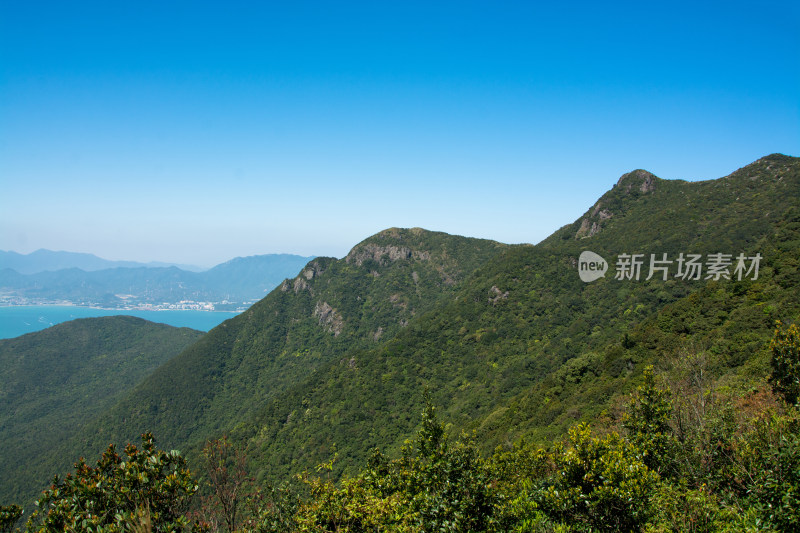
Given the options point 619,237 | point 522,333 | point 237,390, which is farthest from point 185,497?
point 237,390

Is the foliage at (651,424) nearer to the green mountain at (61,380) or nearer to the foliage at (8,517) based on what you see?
the foliage at (8,517)

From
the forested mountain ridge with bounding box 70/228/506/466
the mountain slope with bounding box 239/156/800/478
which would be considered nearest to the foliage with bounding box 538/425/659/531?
the mountain slope with bounding box 239/156/800/478

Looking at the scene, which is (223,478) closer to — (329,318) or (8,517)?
(8,517)

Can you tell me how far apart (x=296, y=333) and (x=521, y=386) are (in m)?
87.3

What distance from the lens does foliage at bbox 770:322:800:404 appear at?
16906mm

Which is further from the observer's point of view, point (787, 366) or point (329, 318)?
point (329, 318)

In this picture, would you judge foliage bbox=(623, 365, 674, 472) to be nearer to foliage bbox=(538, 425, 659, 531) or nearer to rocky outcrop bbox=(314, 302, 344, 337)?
foliage bbox=(538, 425, 659, 531)

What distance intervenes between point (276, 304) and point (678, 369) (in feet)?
423

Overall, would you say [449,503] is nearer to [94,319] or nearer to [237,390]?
[237,390]

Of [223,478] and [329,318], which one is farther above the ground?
[223,478]

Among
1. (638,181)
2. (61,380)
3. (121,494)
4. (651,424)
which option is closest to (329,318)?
(61,380)

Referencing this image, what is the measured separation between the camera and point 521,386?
6016 cm

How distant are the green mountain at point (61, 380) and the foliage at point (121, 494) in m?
103

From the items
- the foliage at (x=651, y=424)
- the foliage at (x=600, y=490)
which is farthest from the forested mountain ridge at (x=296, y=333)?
the foliage at (x=600, y=490)
